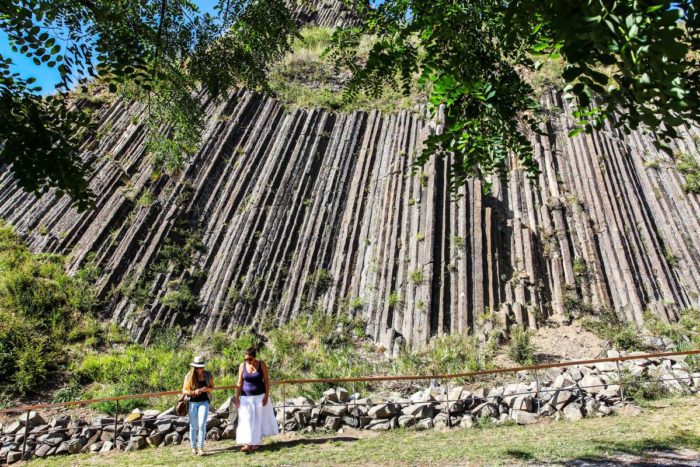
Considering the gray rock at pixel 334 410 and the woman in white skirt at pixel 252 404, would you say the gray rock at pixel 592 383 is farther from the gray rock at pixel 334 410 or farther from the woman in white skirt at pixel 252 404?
the woman in white skirt at pixel 252 404

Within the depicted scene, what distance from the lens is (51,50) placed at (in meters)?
4.53

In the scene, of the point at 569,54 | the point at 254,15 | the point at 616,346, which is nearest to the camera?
the point at 569,54

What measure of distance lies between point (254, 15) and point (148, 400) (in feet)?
27.3

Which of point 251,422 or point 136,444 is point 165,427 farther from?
point 251,422

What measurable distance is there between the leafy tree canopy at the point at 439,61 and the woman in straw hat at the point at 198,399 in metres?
2.99

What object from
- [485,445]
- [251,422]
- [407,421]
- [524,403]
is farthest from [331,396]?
[524,403]

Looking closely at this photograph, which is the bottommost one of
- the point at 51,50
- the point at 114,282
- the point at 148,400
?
the point at 148,400

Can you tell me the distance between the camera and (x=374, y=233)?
54.3ft

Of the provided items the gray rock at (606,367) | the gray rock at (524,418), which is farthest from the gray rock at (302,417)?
the gray rock at (606,367)

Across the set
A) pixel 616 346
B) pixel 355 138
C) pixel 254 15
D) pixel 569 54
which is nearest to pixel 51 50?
pixel 254 15

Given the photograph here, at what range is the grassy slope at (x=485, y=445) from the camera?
18.6ft

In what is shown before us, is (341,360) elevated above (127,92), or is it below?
below

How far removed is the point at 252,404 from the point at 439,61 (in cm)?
507

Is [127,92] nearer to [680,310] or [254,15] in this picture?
[254,15]
